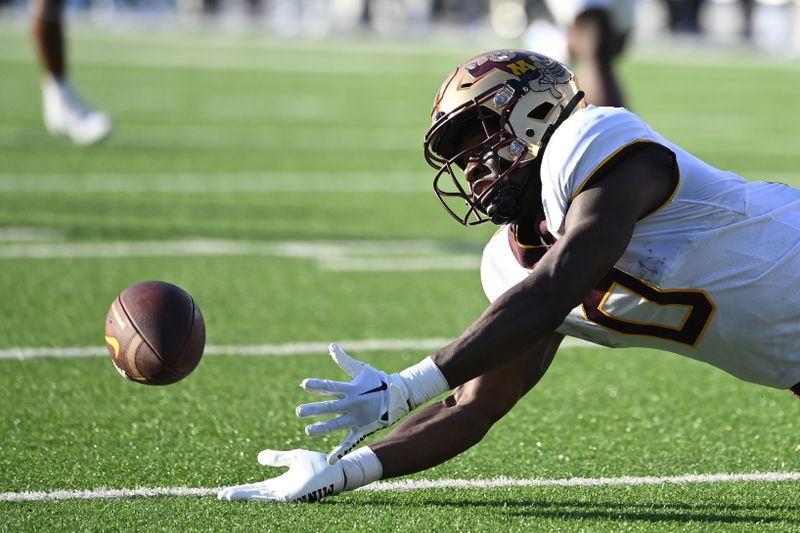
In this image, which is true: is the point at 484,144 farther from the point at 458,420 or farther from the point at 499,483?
the point at 499,483

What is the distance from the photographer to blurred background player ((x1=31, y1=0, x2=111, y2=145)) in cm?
824

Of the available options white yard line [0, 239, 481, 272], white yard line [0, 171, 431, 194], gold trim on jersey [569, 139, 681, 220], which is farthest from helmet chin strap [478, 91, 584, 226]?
white yard line [0, 171, 431, 194]

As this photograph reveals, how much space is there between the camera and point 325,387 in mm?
2529

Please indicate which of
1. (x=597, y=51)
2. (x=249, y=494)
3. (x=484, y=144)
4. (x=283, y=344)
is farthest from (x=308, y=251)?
(x=484, y=144)

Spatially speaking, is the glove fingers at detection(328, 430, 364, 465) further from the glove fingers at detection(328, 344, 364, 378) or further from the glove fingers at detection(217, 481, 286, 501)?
the glove fingers at detection(217, 481, 286, 501)

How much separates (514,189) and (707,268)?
0.46 m

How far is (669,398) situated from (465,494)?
1.18m

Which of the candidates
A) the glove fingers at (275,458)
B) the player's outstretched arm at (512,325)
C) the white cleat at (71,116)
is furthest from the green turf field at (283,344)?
the player's outstretched arm at (512,325)

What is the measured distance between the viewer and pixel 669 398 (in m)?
4.00

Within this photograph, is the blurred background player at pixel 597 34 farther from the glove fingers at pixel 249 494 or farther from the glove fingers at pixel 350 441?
the glove fingers at pixel 350 441

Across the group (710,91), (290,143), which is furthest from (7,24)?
(290,143)

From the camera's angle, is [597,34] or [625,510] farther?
[597,34]

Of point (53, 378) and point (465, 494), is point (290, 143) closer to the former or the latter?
point (53, 378)

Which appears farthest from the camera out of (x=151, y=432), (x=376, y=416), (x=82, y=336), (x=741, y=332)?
(x=82, y=336)
